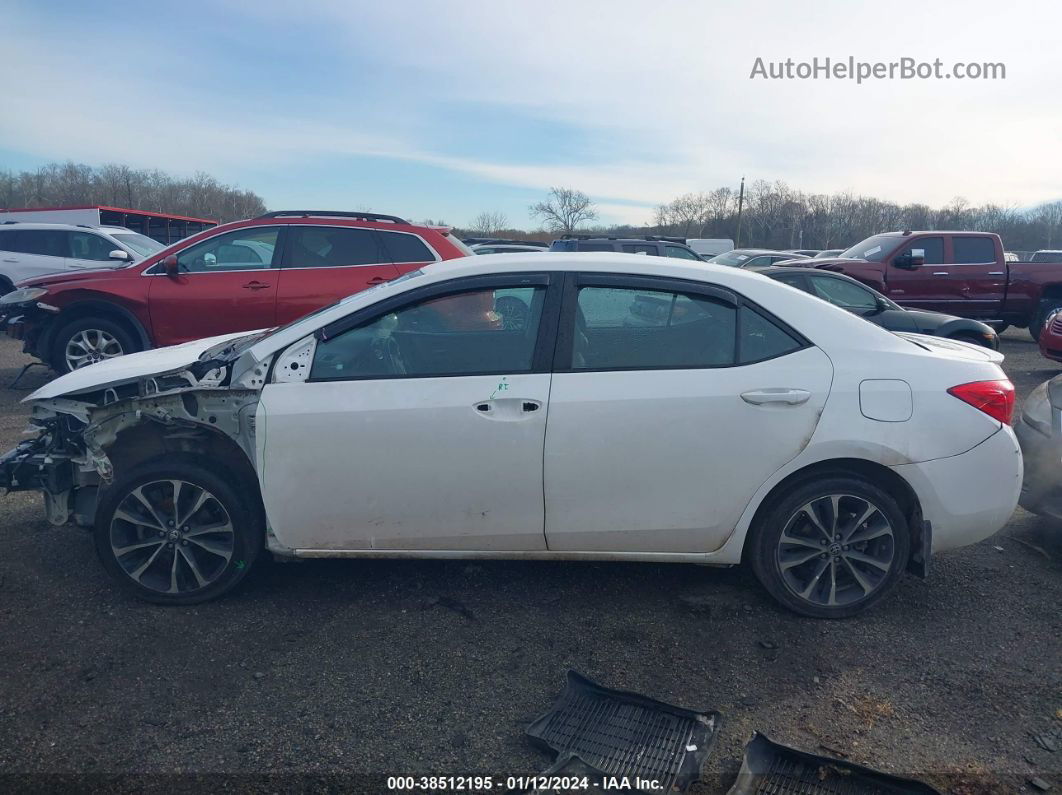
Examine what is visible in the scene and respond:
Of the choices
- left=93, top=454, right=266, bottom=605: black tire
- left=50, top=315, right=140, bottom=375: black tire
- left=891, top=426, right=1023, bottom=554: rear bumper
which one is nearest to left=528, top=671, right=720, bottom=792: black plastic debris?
left=891, top=426, right=1023, bottom=554: rear bumper

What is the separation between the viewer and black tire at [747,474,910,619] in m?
3.58

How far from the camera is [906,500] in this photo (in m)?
3.69

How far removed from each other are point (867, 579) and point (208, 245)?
279 inches

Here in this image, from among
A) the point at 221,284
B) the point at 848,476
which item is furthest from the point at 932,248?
the point at 848,476

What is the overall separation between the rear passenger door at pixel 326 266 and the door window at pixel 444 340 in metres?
4.51

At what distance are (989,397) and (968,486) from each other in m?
0.42

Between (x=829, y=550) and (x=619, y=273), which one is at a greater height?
(x=619, y=273)

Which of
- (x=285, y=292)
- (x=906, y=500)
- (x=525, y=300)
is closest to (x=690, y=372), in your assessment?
(x=525, y=300)

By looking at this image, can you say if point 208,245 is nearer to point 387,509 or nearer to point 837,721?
point 387,509

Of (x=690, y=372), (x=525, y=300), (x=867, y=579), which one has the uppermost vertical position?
(x=525, y=300)

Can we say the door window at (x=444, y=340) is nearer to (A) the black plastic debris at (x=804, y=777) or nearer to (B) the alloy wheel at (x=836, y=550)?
(B) the alloy wheel at (x=836, y=550)

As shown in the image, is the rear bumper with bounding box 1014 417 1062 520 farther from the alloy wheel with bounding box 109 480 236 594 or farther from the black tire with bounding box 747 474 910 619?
the alloy wheel with bounding box 109 480 236 594

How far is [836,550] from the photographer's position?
3631 millimetres

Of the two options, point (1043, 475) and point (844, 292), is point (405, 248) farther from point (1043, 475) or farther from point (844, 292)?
point (1043, 475)
